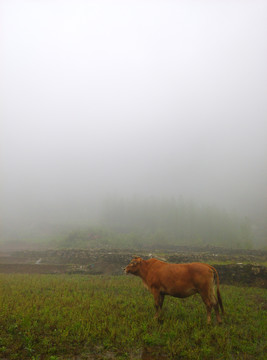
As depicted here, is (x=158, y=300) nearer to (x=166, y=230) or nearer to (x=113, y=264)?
(x=113, y=264)

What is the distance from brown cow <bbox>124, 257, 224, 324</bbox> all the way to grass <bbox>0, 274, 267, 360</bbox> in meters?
0.67

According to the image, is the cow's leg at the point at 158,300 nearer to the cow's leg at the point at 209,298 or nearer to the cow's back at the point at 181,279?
the cow's back at the point at 181,279

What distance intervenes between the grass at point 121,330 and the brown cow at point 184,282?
67 centimetres

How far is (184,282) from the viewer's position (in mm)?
7172

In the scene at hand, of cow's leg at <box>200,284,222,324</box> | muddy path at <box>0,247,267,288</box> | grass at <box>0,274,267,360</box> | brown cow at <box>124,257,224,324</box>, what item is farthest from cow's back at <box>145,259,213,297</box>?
muddy path at <box>0,247,267,288</box>

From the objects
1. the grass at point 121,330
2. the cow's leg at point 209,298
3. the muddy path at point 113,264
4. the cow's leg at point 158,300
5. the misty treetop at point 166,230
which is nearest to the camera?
the grass at point 121,330

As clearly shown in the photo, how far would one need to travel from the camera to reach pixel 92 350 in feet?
17.9

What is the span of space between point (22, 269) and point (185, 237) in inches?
1397

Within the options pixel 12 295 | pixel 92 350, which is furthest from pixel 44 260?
pixel 92 350

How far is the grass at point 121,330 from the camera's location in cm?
534

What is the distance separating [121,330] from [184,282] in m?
2.36

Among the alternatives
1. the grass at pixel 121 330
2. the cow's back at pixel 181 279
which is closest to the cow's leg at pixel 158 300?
the cow's back at pixel 181 279

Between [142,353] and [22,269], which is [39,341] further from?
[22,269]

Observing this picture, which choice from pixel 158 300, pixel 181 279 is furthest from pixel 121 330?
pixel 181 279
